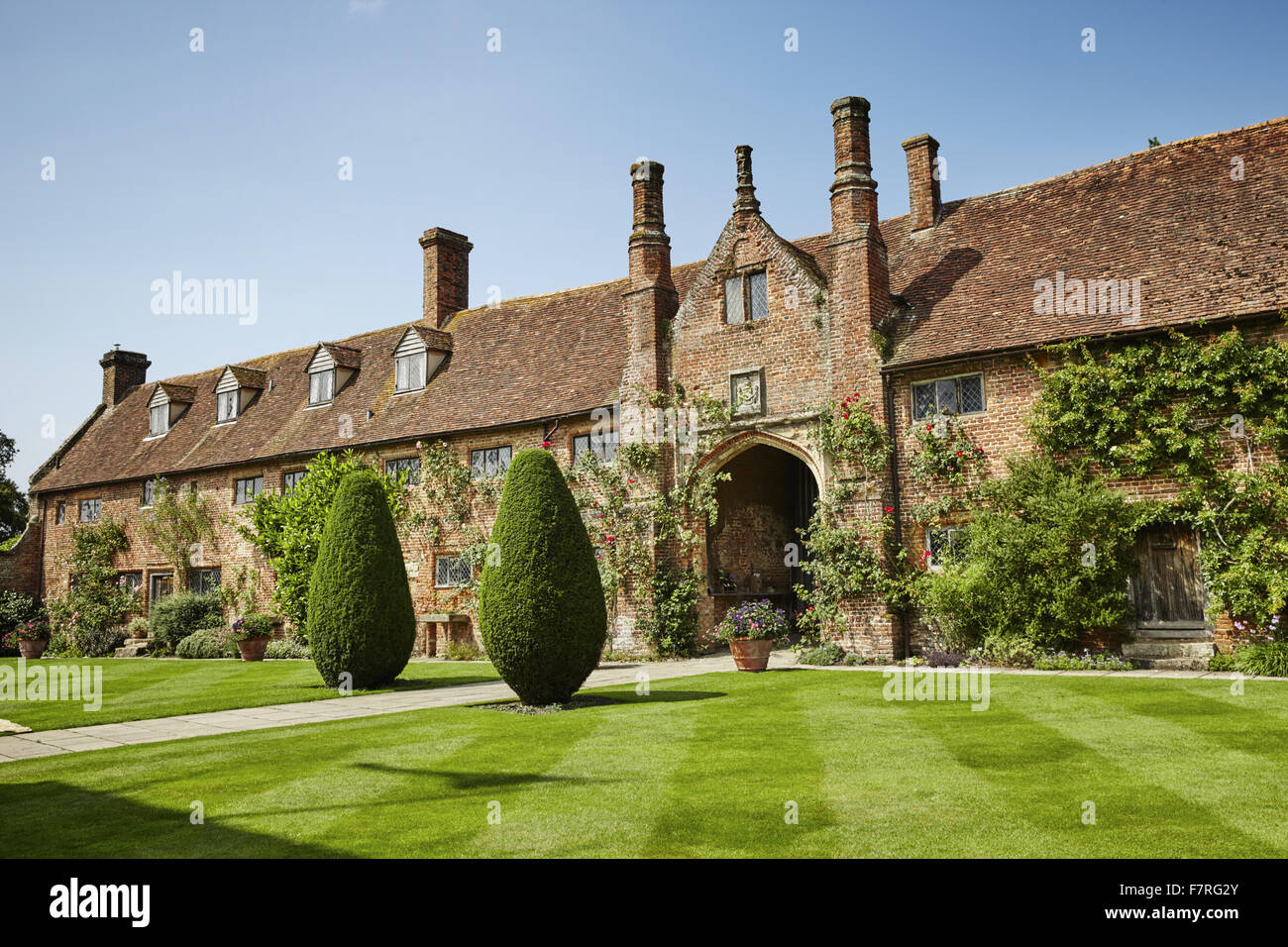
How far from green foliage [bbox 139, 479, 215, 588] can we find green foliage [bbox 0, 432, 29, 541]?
23625mm

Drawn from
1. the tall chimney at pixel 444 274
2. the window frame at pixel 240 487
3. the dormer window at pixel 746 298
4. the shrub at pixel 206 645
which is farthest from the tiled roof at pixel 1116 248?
the window frame at pixel 240 487

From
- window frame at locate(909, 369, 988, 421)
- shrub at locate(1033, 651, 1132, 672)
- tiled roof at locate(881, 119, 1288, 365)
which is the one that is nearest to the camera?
shrub at locate(1033, 651, 1132, 672)

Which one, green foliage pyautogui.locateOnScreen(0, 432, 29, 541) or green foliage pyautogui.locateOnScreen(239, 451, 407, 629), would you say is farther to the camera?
green foliage pyautogui.locateOnScreen(0, 432, 29, 541)

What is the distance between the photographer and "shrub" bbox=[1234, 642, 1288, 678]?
1270cm

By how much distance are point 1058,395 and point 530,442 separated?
1144cm

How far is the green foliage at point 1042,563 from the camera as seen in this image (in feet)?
47.1

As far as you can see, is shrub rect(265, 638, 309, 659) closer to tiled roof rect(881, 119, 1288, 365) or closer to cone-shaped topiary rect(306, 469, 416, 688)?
cone-shaped topiary rect(306, 469, 416, 688)

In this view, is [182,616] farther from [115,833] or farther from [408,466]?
[115,833]

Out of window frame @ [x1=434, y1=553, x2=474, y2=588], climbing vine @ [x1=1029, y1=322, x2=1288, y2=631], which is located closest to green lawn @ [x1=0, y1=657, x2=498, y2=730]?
window frame @ [x1=434, y1=553, x2=474, y2=588]

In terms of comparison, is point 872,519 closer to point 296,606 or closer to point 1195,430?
point 1195,430

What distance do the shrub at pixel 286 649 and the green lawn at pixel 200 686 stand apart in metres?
1.13

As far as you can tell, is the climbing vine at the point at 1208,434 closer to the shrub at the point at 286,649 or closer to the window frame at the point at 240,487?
the shrub at the point at 286,649

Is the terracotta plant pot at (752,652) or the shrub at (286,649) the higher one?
the terracotta plant pot at (752,652)
